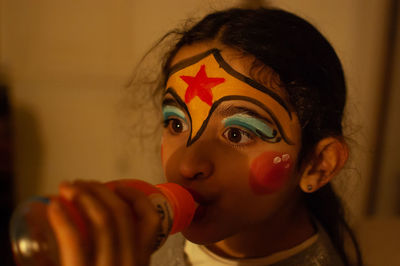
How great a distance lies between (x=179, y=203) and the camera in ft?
1.39

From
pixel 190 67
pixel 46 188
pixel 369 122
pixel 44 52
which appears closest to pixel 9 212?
pixel 46 188

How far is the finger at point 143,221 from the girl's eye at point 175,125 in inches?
9.1

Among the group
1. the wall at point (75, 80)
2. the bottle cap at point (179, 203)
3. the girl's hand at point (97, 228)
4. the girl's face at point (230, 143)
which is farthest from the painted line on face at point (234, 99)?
the wall at point (75, 80)

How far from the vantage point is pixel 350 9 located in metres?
0.85

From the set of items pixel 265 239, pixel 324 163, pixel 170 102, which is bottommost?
pixel 265 239

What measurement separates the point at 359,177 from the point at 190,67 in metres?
0.56

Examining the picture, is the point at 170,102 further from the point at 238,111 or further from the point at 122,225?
the point at 122,225

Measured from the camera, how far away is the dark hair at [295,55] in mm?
517

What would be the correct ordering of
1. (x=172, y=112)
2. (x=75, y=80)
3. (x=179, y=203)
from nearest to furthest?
(x=179, y=203)
(x=172, y=112)
(x=75, y=80)

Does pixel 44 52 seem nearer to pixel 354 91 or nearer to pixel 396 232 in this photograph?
pixel 354 91

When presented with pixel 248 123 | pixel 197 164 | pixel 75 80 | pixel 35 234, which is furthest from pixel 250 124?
pixel 75 80

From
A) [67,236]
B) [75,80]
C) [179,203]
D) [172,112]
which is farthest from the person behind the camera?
[75,80]

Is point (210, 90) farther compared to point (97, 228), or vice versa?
point (210, 90)

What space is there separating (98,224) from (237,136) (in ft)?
0.92
